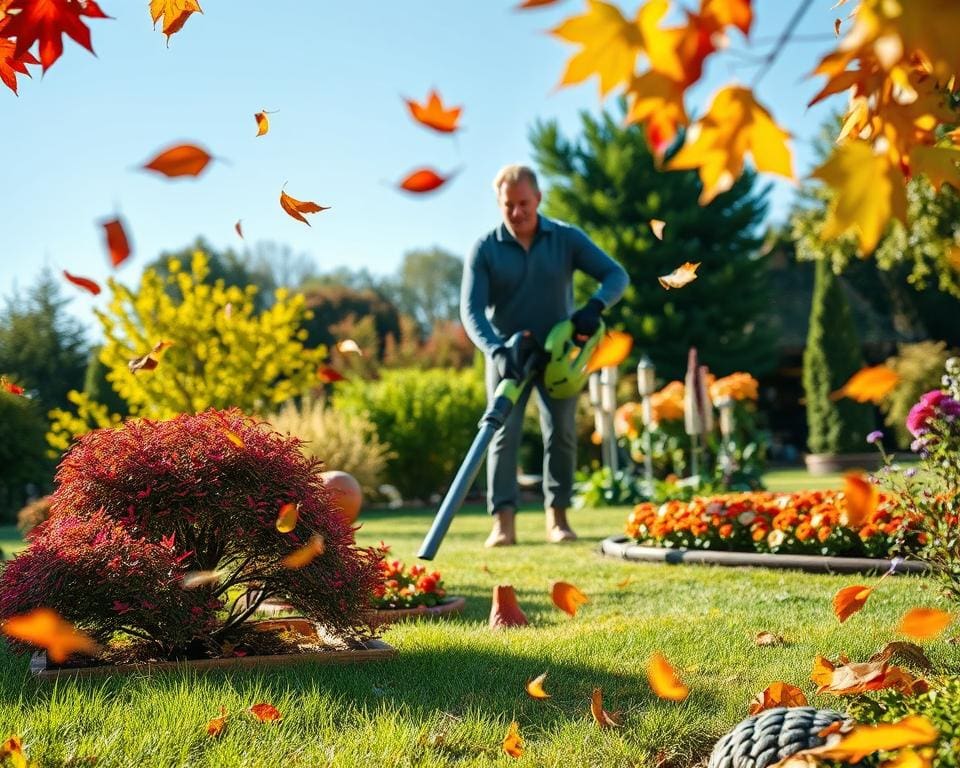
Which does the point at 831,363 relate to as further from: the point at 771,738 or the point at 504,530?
the point at 771,738

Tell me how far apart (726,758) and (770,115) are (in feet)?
4.47

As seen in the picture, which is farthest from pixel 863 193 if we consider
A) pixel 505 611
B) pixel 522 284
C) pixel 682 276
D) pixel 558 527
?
pixel 558 527

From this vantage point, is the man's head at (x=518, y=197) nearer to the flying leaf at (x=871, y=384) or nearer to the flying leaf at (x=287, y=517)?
the flying leaf at (x=287, y=517)

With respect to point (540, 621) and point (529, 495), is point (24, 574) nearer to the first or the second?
point (540, 621)

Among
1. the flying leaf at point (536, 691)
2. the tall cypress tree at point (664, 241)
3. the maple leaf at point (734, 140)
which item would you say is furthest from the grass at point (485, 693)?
the tall cypress tree at point (664, 241)

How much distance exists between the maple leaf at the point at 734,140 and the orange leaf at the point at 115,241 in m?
1.38

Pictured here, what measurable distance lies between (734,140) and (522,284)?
4.84m

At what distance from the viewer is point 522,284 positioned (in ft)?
20.1

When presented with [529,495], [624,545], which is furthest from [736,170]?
[529,495]

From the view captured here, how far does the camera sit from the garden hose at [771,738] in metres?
2.01

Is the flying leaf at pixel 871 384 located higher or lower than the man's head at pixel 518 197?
Answer: lower

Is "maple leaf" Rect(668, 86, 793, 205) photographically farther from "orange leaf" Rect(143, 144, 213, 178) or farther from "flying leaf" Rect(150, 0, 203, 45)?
"flying leaf" Rect(150, 0, 203, 45)

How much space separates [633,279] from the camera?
2289 cm

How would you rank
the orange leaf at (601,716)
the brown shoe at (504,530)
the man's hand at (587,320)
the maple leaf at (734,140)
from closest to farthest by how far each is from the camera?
the maple leaf at (734,140) < the orange leaf at (601,716) < the man's hand at (587,320) < the brown shoe at (504,530)
